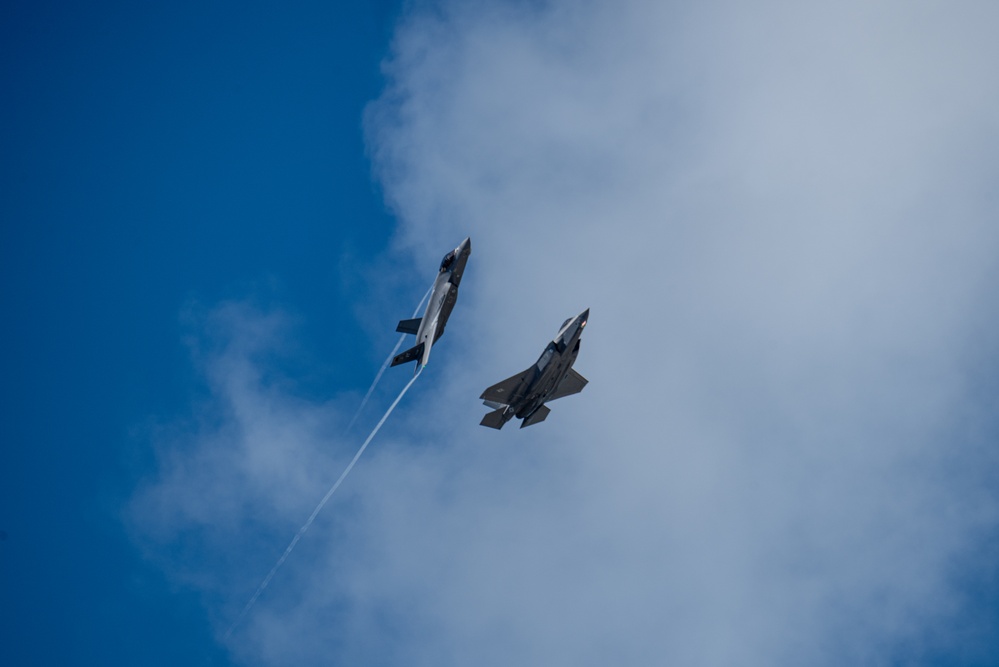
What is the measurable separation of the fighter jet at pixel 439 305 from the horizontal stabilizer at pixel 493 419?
7902 millimetres

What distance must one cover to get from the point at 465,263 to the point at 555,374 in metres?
13.8

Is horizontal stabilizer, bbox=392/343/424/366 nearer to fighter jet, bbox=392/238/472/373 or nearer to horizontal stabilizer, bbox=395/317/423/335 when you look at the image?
fighter jet, bbox=392/238/472/373

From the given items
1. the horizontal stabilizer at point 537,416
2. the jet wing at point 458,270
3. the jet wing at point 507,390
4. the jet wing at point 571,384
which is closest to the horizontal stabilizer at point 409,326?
the jet wing at point 458,270

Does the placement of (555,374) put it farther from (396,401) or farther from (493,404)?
(396,401)

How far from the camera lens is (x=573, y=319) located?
66.5m

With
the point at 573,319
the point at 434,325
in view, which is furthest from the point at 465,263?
the point at 573,319

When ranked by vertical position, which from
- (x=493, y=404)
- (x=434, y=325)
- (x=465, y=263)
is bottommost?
(x=493, y=404)

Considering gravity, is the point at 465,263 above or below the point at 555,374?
above

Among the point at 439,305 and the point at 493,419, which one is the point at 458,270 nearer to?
the point at 439,305

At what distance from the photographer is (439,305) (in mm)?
70312

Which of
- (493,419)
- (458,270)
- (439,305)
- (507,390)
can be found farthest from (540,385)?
(458,270)

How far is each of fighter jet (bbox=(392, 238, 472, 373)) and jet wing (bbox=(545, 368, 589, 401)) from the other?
1283 centimetres

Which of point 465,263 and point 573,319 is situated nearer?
point 573,319

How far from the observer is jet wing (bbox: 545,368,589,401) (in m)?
72.8
